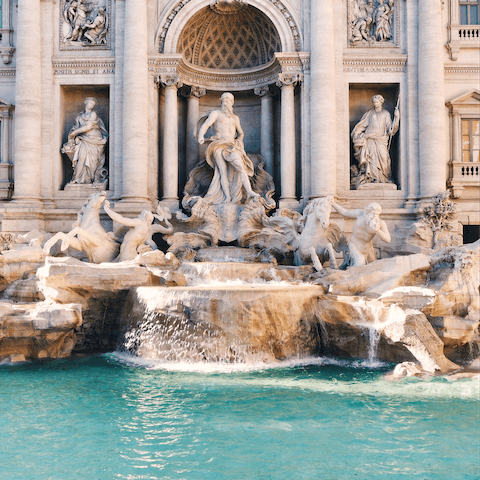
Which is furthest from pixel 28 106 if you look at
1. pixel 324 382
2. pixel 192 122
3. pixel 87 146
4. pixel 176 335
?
pixel 324 382

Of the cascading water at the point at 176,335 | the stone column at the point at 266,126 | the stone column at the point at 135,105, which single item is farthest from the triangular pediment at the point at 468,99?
the cascading water at the point at 176,335

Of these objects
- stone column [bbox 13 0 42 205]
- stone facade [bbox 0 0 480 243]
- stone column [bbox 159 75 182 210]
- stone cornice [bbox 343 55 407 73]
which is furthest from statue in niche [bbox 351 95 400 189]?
stone column [bbox 13 0 42 205]

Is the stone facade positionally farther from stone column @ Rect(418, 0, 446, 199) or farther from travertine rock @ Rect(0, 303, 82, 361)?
travertine rock @ Rect(0, 303, 82, 361)

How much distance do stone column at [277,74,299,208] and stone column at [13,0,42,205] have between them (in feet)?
23.3

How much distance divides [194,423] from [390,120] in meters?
12.1

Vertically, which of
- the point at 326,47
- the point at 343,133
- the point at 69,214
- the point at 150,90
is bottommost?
the point at 69,214

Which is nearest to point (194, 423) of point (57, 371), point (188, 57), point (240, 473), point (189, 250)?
point (240, 473)

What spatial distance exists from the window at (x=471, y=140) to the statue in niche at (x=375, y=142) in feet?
7.65

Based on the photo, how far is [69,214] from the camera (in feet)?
50.2

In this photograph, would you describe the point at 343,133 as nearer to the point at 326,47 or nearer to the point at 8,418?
the point at 326,47

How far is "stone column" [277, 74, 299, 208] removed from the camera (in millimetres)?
15359

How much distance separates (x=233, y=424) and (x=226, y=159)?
9830mm

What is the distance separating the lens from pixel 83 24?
51.9ft

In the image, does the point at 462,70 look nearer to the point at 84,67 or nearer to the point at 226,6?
the point at 226,6
